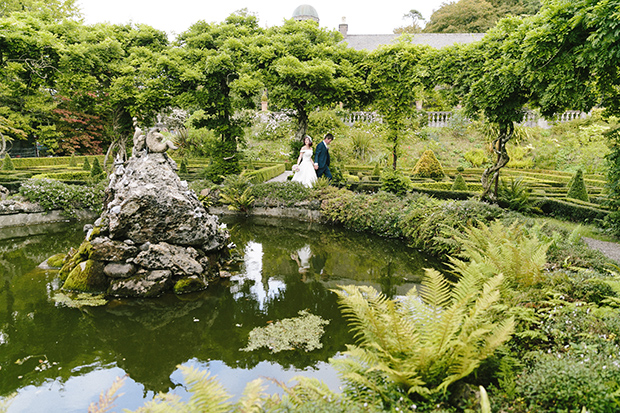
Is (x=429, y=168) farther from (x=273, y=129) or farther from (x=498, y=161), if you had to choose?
(x=273, y=129)

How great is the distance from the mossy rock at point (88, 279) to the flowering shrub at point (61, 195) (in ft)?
16.4

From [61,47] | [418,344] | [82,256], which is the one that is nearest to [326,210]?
[82,256]

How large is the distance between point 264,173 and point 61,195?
7.11 meters

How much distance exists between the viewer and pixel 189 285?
5.97 metres

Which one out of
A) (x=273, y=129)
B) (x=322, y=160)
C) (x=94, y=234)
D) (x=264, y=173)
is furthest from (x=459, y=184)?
(x=273, y=129)

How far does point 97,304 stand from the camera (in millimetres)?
5375

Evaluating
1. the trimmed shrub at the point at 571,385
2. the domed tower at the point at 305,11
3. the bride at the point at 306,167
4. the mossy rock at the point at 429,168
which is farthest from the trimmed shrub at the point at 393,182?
the domed tower at the point at 305,11

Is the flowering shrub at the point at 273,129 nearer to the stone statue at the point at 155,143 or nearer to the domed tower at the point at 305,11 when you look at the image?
the stone statue at the point at 155,143

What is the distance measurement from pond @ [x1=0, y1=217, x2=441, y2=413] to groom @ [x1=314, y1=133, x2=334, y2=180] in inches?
164

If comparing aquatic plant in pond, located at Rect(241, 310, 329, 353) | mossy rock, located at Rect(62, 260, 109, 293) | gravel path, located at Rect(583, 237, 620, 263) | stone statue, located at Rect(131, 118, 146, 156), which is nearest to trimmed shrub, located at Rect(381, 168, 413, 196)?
gravel path, located at Rect(583, 237, 620, 263)

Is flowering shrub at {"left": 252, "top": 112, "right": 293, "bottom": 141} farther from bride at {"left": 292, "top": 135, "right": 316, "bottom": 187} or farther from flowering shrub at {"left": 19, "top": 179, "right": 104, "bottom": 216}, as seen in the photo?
flowering shrub at {"left": 19, "top": 179, "right": 104, "bottom": 216}

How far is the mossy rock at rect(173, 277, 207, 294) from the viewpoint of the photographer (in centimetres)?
589

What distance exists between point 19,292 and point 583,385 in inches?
280

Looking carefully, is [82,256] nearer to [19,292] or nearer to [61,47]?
[19,292]
